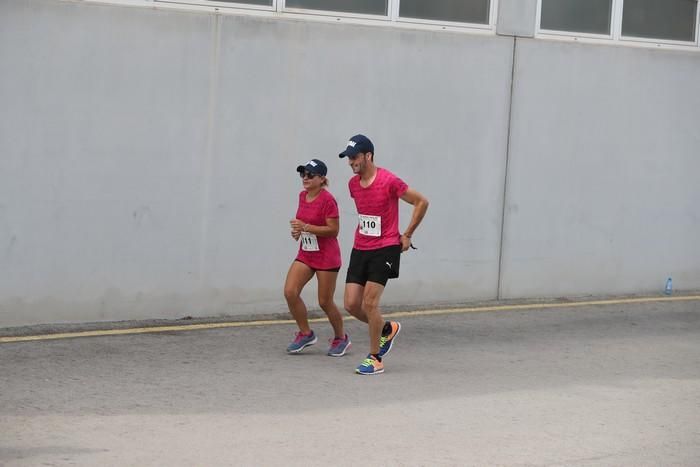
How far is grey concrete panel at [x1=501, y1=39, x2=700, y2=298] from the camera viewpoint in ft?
46.0

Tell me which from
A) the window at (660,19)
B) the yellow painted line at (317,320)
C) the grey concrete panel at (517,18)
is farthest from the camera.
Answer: the window at (660,19)

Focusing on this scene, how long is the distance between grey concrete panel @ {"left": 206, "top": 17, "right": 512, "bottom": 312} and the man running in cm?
246

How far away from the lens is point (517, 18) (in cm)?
1380

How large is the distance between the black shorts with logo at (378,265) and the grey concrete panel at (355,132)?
253 cm

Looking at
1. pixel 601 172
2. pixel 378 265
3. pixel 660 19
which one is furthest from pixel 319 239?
pixel 660 19

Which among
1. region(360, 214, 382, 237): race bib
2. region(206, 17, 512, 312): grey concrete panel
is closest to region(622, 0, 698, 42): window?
region(206, 17, 512, 312): grey concrete panel

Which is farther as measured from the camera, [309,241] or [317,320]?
[317,320]

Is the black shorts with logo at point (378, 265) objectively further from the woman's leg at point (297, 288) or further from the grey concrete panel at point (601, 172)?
the grey concrete panel at point (601, 172)

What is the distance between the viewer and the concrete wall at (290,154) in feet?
37.2

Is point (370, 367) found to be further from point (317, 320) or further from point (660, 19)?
point (660, 19)

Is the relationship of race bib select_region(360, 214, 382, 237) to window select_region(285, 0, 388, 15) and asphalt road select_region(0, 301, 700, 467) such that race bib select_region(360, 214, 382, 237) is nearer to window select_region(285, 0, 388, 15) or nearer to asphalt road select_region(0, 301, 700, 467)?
asphalt road select_region(0, 301, 700, 467)

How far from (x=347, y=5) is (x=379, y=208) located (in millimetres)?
3564

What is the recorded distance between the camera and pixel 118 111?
38.1 feet

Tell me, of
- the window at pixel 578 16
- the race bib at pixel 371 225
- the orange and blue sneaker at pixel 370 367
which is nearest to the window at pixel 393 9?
the window at pixel 578 16
